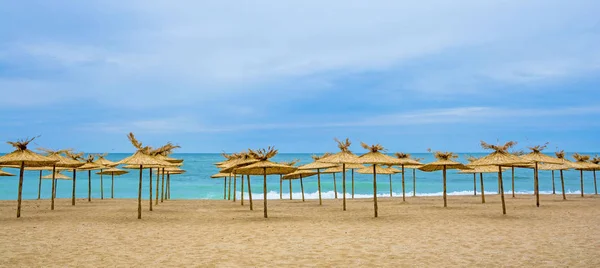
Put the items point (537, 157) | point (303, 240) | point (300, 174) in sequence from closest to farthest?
point (303, 240) < point (537, 157) < point (300, 174)

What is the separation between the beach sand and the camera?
8000mm

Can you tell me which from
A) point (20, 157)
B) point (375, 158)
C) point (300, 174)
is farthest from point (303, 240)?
point (300, 174)

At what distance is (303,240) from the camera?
10172mm

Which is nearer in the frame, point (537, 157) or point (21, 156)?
point (21, 156)

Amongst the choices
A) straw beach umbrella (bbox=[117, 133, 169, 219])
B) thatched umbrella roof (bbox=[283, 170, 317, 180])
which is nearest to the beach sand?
straw beach umbrella (bbox=[117, 133, 169, 219])

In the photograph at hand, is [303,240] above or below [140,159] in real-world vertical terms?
below

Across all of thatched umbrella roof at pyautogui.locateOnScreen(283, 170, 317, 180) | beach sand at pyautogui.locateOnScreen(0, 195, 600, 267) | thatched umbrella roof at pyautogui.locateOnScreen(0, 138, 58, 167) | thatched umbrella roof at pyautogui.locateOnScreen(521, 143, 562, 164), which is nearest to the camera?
beach sand at pyautogui.locateOnScreen(0, 195, 600, 267)

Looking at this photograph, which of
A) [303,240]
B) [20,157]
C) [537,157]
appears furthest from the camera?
[537,157]

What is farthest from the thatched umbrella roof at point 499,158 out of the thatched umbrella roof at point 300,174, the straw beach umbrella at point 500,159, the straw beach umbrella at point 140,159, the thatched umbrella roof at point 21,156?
the thatched umbrella roof at point 21,156

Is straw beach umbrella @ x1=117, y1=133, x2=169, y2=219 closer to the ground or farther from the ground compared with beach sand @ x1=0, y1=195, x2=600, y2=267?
farther from the ground

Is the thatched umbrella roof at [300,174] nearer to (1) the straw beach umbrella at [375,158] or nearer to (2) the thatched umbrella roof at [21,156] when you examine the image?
(1) the straw beach umbrella at [375,158]

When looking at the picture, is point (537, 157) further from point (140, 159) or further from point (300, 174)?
point (140, 159)

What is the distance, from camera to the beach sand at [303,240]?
Result: 800cm

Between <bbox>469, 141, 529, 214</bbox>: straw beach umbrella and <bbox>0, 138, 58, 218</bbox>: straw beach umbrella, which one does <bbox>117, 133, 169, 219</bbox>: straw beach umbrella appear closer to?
<bbox>0, 138, 58, 218</bbox>: straw beach umbrella
